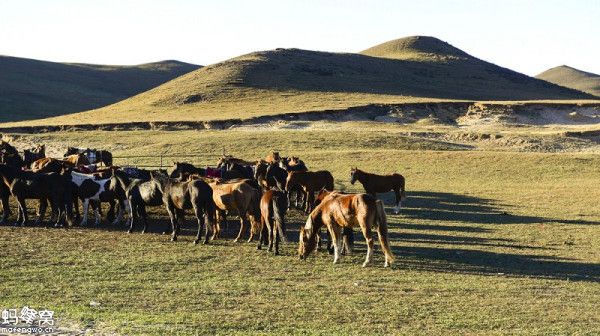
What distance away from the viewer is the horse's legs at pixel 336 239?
14.4m

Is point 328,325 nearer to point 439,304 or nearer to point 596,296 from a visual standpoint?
point 439,304

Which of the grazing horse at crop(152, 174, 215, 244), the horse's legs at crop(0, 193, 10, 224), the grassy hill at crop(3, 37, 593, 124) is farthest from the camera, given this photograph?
the grassy hill at crop(3, 37, 593, 124)

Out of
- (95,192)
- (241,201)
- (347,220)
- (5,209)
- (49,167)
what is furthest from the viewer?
(49,167)

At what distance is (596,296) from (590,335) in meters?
2.77

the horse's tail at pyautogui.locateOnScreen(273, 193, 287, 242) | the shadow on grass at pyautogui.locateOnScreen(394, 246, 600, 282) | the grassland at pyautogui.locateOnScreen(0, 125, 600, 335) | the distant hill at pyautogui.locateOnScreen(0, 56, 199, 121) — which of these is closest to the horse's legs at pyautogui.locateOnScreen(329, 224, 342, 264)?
the grassland at pyautogui.locateOnScreen(0, 125, 600, 335)

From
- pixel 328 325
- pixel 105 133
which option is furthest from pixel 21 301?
pixel 105 133

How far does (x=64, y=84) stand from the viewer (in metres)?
147

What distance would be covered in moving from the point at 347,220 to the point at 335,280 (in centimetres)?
198

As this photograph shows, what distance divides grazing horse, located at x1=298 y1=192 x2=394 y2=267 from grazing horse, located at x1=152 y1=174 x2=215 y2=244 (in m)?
2.73

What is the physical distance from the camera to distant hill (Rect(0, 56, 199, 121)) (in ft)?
372

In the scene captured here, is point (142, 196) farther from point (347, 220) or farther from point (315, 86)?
point (315, 86)

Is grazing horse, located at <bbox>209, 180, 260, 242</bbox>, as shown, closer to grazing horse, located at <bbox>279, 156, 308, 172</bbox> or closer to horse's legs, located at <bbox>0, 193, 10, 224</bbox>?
horse's legs, located at <bbox>0, 193, 10, 224</bbox>

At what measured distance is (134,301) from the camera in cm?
1060

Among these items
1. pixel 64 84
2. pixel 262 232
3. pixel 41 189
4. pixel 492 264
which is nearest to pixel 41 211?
pixel 41 189
